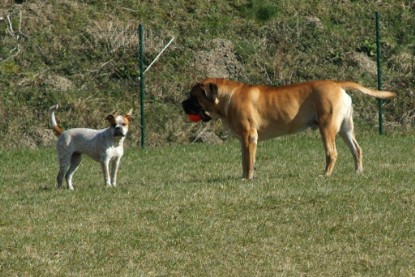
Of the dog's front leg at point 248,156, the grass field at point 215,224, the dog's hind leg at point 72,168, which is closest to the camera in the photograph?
the grass field at point 215,224

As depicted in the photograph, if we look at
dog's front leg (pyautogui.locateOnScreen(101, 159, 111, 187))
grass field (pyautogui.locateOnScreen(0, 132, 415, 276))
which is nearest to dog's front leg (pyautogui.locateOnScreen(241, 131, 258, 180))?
grass field (pyautogui.locateOnScreen(0, 132, 415, 276))

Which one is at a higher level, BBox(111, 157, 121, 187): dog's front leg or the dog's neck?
the dog's neck

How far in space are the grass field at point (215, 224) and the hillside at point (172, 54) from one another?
240 inches

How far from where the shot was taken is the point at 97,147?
1538 cm

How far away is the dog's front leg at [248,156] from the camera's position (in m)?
15.4

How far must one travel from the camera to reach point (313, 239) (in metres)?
11.2

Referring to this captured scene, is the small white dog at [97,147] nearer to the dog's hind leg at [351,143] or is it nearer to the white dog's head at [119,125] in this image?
the white dog's head at [119,125]

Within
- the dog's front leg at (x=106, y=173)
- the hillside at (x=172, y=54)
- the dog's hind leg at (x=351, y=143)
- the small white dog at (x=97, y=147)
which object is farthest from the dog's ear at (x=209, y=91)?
the hillside at (x=172, y=54)

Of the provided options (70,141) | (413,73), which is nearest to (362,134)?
(413,73)

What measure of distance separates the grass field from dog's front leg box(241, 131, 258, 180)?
283mm

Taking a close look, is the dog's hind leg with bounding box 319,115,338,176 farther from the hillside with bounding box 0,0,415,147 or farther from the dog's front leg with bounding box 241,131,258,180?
the hillside with bounding box 0,0,415,147

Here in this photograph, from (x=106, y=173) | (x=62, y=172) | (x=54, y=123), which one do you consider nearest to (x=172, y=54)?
(x=54, y=123)

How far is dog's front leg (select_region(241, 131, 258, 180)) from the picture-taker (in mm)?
15398

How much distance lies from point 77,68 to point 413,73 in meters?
7.16
